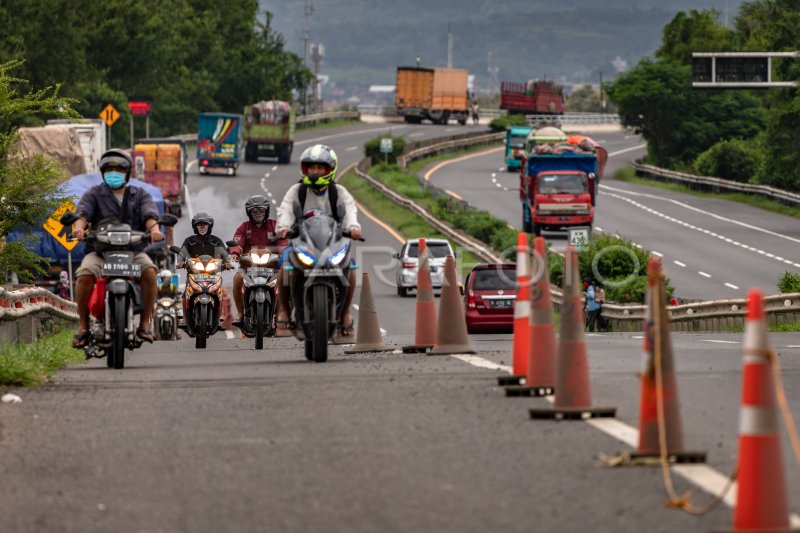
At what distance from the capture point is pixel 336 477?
8250 mm

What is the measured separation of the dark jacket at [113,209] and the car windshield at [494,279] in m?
18.2

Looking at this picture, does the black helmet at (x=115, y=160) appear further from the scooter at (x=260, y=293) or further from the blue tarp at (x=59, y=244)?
the blue tarp at (x=59, y=244)

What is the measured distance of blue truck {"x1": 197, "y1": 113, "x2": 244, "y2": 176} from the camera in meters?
85.4

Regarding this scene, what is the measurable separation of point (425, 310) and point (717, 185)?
70173 mm

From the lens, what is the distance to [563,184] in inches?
2307

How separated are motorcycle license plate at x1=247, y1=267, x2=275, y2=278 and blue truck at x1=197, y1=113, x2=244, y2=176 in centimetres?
6551

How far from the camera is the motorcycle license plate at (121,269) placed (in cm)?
1521

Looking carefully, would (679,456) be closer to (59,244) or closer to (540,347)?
(540,347)

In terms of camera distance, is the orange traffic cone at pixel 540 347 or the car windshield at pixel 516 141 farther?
the car windshield at pixel 516 141

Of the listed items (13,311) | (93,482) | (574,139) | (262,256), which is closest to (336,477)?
(93,482)

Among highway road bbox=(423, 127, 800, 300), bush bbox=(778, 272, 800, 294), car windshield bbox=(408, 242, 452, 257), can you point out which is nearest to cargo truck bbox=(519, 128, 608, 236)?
highway road bbox=(423, 127, 800, 300)

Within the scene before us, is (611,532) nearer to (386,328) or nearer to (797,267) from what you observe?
(386,328)

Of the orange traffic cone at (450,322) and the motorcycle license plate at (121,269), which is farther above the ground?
the motorcycle license plate at (121,269)

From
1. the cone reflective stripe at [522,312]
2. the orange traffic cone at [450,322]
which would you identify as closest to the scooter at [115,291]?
the orange traffic cone at [450,322]
